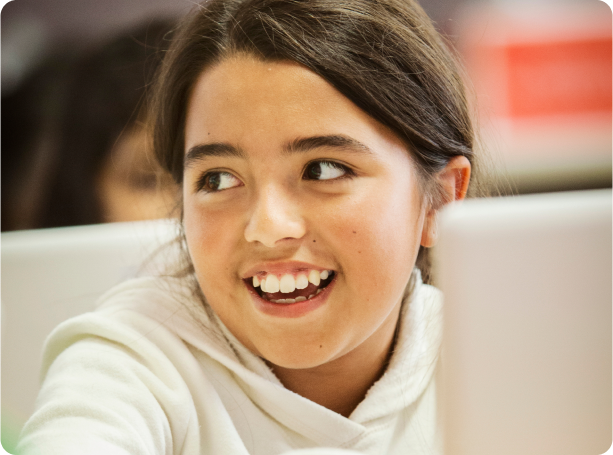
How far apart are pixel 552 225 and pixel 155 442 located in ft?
0.98

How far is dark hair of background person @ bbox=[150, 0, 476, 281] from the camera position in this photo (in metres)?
0.41

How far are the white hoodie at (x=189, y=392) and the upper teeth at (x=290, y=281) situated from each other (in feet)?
0.28

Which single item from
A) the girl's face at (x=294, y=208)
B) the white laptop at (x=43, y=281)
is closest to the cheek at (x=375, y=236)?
the girl's face at (x=294, y=208)

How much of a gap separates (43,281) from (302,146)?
481 mm

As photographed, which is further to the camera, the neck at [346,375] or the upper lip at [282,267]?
the neck at [346,375]

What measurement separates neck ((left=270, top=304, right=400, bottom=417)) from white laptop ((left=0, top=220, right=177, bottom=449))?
25 cm

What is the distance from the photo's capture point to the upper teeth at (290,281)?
0.42m

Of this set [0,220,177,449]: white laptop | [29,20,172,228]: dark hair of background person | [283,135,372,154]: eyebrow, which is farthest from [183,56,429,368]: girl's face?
[29,20,172,228]: dark hair of background person

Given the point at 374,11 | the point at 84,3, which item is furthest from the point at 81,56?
the point at 374,11

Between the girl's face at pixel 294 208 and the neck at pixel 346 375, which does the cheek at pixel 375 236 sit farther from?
the neck at pixel 346 375

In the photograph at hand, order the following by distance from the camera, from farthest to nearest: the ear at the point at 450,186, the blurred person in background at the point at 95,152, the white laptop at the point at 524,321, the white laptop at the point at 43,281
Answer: the blurred person in background at the point at 95,152, the white laptop at the point at 43,281, the ear at the point at 450,186, the white laptop at the point at 524,321

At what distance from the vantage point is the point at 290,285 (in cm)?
42

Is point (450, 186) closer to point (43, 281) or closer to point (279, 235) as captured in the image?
point (279, 235)

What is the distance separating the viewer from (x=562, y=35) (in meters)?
0.98
